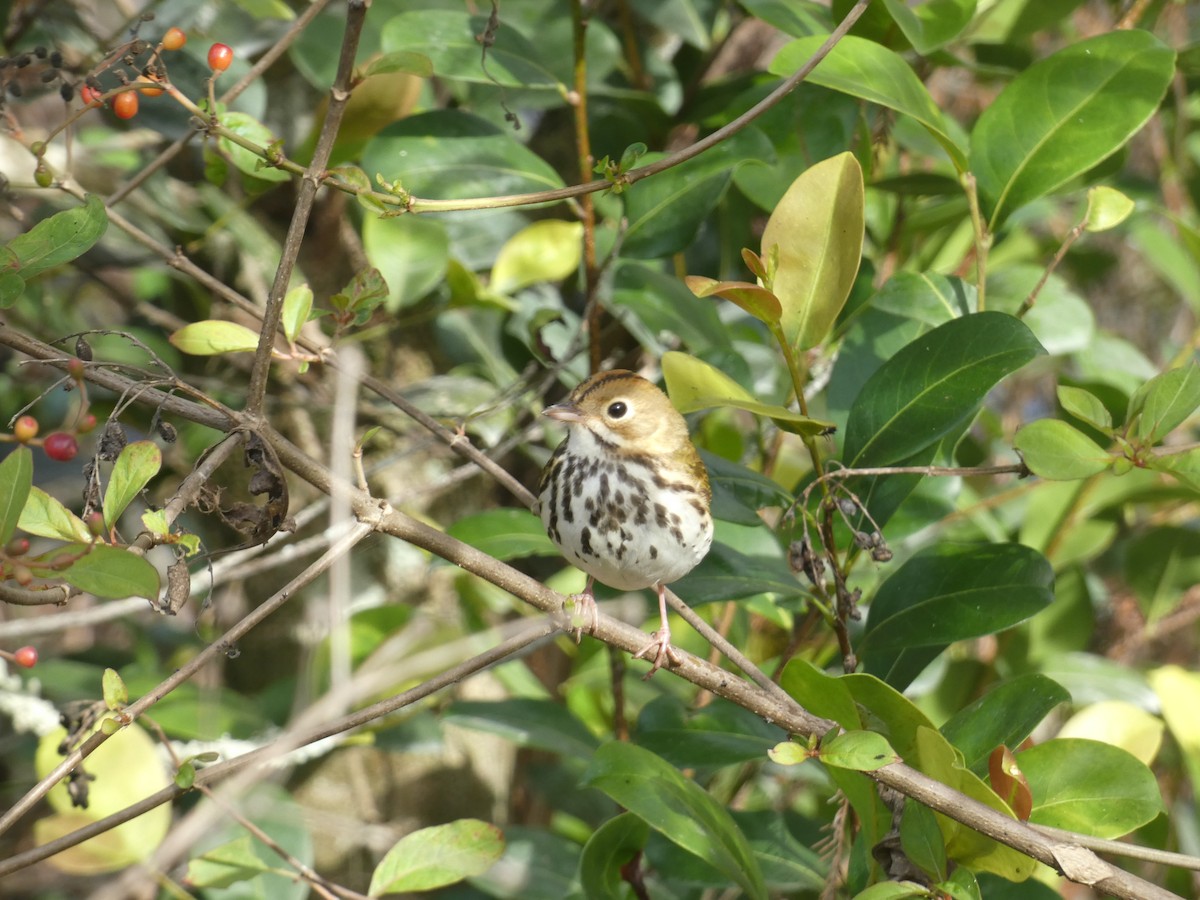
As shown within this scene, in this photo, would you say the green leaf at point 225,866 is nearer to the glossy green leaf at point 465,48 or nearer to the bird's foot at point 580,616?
the bird's foot at point 580,616

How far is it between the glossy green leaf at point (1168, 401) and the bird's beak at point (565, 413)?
763 millimetres

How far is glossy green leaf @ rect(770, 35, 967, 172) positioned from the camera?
1351mm

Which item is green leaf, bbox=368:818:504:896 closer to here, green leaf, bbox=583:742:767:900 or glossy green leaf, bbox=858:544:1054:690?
green leaf, bbox=583:742:767:900

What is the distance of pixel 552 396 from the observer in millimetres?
2221

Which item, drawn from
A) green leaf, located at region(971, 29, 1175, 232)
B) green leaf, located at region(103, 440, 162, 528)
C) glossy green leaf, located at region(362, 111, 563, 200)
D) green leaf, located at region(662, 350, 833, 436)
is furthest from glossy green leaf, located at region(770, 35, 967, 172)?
green leaf, located at region(103, 440, 162, 528)

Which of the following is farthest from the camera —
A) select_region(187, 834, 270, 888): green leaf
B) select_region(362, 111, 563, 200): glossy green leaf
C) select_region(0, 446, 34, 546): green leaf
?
select_region(362, 111, 563, 200): glossy green leaf

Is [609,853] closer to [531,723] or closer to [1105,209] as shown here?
[531,723]

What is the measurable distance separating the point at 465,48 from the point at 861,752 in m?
1.08

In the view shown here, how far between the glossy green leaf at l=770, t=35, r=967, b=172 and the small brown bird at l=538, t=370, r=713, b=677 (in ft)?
1.61

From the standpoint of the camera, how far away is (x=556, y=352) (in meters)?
1.93

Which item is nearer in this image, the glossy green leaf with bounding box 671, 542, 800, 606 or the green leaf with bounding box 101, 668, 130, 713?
the green leaf with bounding box 101, 668, 130, 713

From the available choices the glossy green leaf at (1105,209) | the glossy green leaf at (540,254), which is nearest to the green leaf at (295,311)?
the glossy green leaf at (540,254)

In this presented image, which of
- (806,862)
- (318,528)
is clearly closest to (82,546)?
(806,862)

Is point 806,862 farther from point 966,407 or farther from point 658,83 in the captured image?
point 658,83
